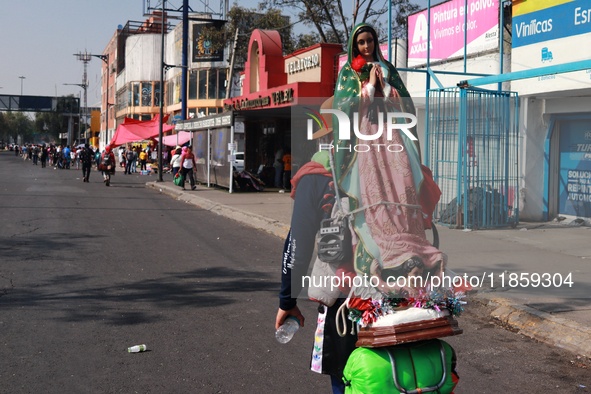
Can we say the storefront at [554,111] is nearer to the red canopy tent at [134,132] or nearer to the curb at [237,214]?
the curb at [237,214]

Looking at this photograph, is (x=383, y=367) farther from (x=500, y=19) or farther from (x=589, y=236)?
(x=500, y=19)

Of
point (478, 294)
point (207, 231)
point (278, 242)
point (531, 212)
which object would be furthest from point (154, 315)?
point (531, 212)

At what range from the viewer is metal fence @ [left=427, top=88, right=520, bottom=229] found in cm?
1304

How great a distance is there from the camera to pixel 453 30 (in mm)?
15703

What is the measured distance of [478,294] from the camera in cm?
790

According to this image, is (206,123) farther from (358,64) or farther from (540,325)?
(358,64)

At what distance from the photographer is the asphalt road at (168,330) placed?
5137 mm

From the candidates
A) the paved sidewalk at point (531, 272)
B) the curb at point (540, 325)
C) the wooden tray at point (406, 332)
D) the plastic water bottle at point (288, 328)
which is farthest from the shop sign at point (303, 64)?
the wooden tray at point (406, 332)

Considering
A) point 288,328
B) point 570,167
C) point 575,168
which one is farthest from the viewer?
point 570,167

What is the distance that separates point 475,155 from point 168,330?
8.28 m

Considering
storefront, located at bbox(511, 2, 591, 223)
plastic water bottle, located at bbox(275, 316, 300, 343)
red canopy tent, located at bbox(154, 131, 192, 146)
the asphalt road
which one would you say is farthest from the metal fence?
red canopy tent, located at bbox(154, 131, 192, 146)

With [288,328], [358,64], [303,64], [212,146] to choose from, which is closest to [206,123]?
[212,146]

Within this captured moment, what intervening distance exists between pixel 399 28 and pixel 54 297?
21.2 meters

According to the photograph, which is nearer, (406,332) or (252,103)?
(406,332)
